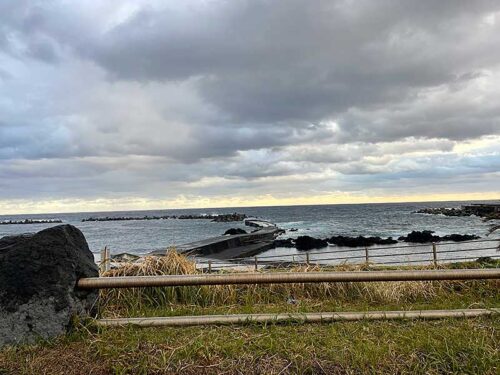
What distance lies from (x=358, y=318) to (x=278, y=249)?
36.6m

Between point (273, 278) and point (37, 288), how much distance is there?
2.21 meters

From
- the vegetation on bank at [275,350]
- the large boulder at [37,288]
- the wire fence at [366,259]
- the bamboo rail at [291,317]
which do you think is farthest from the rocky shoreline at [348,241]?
the large boulder at [37,288]

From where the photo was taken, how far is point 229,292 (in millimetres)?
6398

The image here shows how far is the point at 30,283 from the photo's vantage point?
157 inches

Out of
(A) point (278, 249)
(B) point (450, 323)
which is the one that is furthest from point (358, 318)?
(A) point (278, 249)

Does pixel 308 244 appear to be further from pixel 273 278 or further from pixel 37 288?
pixel 37 288

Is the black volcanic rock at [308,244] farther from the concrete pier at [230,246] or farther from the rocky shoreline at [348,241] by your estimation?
the concrete pier at [230,246]

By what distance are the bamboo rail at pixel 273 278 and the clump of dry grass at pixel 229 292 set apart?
48.6 inches

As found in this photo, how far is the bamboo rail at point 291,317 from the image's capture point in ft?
14.6

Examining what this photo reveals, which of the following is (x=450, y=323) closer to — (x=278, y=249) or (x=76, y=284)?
(x=76, y=284)

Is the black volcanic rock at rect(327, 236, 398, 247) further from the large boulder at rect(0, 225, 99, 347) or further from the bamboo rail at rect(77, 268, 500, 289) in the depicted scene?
the large boulder at rect(0, 225, 99, 347)

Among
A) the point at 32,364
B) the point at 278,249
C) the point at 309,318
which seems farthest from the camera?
the point at 278,249

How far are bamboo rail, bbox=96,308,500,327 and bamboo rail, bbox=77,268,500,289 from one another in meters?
0.36

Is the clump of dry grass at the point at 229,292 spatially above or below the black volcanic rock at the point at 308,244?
above
